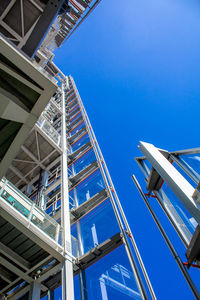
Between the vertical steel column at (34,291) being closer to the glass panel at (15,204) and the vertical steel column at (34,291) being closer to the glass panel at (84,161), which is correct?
the glass panel at (15,204)

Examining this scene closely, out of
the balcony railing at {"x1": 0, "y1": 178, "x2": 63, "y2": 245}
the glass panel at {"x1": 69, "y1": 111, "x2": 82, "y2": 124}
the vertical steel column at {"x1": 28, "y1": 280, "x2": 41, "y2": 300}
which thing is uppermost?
the glass panel at {"x1": 69, "y1": 111, "x2": 82, "y2": 124}

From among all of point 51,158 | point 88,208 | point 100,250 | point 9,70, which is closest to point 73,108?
point 51,158

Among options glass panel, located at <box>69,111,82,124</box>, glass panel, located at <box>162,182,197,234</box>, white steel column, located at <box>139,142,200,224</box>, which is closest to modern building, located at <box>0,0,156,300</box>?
white steel column, located at <box>139,142,200,224</box>

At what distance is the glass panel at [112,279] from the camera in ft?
20.6

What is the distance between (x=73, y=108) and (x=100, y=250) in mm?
19207

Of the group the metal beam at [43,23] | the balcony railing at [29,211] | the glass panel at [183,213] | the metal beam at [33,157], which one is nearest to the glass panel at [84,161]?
the metal beam at [33,157]

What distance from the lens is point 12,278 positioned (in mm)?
6793

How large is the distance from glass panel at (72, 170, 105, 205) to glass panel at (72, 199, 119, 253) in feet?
3.42

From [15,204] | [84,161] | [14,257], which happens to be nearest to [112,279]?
[14,257]

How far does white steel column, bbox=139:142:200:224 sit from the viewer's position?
9.39 feet

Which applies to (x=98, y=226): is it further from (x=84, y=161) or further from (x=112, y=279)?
(x=84, y=161)

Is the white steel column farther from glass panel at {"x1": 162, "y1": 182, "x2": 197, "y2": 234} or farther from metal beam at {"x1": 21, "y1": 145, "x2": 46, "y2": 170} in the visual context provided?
metal beam at {"x1": 21, "y1": 145, "x2": 46, "y2": 170}

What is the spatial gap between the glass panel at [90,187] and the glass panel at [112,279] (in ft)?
11.9

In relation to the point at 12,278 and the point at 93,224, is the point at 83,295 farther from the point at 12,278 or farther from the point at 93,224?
the point at 93,224
